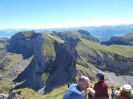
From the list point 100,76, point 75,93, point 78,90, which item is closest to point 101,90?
point 100,76

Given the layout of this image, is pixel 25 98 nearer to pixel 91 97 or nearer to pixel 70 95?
pixel 91 97

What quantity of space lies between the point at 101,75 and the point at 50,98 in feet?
39.7

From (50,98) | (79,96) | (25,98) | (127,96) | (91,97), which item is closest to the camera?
(127,96)

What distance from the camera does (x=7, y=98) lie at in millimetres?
29906

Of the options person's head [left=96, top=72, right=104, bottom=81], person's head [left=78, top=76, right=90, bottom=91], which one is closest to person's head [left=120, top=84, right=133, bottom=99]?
person's head [left=78, top=76, right=90, bottom=91]

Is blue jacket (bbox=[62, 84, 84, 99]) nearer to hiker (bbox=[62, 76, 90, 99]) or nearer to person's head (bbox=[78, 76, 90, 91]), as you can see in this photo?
hiker (bbox=[62, 76, 90, 99])

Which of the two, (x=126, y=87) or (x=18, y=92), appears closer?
(x=126, y=87)

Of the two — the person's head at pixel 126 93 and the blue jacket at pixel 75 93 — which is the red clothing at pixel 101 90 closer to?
the blue jacket at pixel 75 93

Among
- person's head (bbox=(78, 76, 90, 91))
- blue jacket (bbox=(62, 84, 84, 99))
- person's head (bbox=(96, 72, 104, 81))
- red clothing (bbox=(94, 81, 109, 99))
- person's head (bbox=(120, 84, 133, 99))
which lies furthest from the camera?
red clothing (bbox=(94, 81, 109, 99))

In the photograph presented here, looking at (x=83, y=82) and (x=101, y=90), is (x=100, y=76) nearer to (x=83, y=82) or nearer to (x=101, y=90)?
(x=101, y=90)

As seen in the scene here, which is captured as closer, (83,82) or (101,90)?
(83,82)

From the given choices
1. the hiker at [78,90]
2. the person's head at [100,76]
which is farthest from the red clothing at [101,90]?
the hiker at [78,90]

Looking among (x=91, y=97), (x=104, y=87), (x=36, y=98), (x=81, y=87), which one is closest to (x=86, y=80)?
(x=81, y=87)

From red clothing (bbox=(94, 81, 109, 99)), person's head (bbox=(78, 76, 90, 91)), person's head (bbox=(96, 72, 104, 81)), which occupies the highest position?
person's head (bbox=(78, 76, 90, 91))
